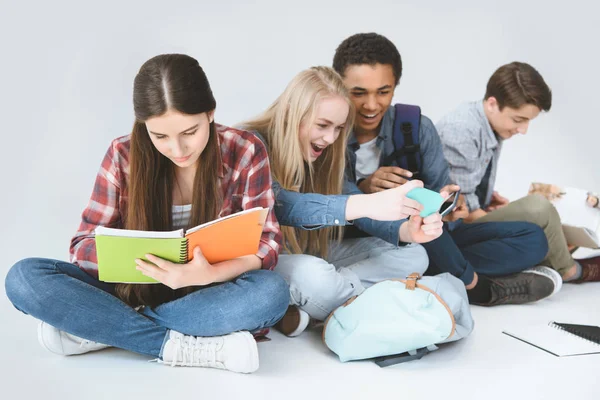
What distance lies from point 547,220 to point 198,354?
72.5 inches

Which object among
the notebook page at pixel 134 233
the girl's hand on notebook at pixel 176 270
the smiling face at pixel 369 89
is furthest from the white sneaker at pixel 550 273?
the notebook page at pixel 134 233

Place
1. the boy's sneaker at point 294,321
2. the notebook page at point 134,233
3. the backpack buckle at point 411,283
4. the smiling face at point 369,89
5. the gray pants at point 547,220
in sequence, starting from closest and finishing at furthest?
the notebook page at point 134,233, the backpack buckle at point 411,283, the boy's sneaker at point 294,321, the smiling face at point 369,89, the gray pants at point 547,220

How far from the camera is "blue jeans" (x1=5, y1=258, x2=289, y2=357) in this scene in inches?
91.7

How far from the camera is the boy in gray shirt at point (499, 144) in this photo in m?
3.53

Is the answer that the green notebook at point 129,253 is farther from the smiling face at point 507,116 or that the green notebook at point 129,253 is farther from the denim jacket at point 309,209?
the smiling face at point 507,116

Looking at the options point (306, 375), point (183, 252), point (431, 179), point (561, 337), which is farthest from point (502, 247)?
point (183, 252)

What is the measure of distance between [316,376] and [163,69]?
1005 mm

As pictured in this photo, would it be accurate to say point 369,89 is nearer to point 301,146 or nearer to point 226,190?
point 301,146

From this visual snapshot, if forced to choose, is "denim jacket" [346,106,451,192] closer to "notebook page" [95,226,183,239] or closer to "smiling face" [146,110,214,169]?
"smiling face" [146,110,214,169]

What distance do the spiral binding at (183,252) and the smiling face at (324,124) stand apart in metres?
0.73

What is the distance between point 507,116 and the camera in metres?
3.59

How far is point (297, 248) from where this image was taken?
2.92m

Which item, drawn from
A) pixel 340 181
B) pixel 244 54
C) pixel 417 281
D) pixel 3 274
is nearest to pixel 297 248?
pixel 340 181

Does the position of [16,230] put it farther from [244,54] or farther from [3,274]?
[244,54]
